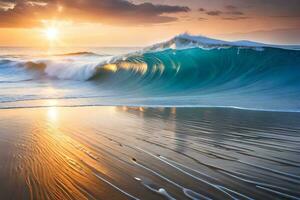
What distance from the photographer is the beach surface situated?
116 inches

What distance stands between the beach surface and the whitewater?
2176 mm

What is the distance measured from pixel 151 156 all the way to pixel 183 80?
30.1 ft

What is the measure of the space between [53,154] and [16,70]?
60.1 ft

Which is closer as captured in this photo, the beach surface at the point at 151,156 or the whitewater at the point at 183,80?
the beach surface at the point at 151,156

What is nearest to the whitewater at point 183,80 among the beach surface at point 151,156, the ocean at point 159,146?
the ocean at point 159,146

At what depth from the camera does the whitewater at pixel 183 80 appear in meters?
8.81

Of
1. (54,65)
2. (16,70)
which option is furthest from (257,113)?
(16,70)

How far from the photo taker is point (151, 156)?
3.92 meters

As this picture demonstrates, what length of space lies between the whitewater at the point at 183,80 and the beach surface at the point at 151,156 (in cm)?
218

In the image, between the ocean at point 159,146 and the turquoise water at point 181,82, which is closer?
the ocean at point 159,146

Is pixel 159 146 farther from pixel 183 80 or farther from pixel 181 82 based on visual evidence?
pixel 183 80

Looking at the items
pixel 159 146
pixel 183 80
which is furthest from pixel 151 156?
pixel 183 80

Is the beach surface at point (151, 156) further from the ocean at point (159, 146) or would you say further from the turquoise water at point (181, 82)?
the turquoise water at point (181, 82)

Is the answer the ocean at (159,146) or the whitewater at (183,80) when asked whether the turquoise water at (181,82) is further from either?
the ocean at (159,146)
